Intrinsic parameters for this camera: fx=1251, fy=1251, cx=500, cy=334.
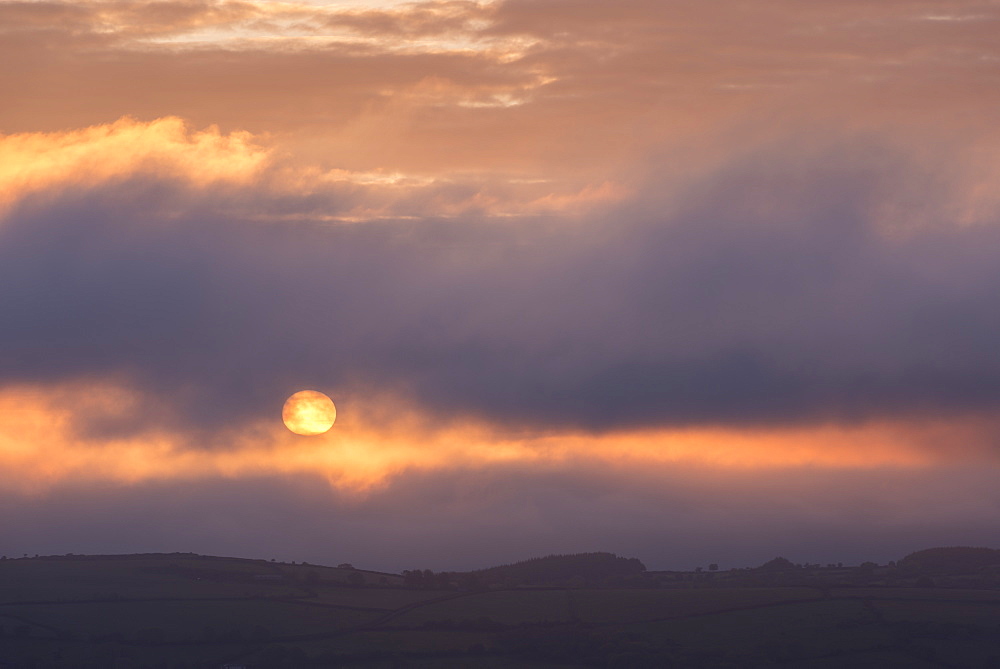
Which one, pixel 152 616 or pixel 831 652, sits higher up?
pixel 152 616

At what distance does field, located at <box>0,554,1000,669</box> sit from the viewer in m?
168

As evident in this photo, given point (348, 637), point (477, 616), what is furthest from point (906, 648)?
point (348, 637)

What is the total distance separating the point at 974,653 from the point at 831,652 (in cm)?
1859

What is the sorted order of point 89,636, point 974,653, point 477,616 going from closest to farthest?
point 974,653
point 89,636
point 477,616

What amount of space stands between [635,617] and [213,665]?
211ft

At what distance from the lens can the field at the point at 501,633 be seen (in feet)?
552

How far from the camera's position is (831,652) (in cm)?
16825

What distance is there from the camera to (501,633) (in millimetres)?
183750

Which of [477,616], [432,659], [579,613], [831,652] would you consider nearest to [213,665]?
[432,659]

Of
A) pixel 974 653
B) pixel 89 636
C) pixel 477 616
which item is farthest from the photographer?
pixel 477 616

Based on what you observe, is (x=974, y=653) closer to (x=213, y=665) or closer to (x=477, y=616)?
(x=477, y=616)

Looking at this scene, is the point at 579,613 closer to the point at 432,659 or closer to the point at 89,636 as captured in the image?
the point at 432,659

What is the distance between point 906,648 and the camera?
555ft

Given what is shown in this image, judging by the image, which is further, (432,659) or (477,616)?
(477,616)
